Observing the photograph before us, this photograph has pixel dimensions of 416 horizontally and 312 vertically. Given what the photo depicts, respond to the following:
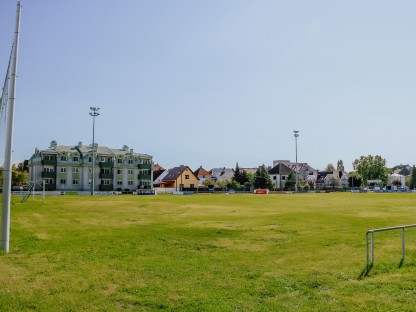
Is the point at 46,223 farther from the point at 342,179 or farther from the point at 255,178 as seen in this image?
the point at 342,179

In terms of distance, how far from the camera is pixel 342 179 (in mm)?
189000

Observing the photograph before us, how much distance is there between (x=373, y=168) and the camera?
173m

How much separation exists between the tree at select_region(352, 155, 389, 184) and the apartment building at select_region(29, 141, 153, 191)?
348 feet

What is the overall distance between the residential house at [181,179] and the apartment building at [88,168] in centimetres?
1446

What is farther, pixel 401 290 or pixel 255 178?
pixel 255 178

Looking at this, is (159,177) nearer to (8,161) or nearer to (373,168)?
(373,168)

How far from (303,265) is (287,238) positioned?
635 centimetres

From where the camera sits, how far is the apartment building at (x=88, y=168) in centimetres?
9875

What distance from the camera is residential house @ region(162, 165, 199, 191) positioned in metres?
128

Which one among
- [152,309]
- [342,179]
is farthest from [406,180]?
[152,309]

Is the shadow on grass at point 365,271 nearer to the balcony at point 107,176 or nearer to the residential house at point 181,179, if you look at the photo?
the balcony at point 107,176

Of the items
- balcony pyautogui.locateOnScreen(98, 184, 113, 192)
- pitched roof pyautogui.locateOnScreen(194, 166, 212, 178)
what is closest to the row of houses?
balcony pyautogui.locateOnScreen(98, 184, 113, 192)

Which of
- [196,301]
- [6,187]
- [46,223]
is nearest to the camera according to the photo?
[196,301]

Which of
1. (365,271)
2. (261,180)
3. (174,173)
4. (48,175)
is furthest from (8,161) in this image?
(174,173)
